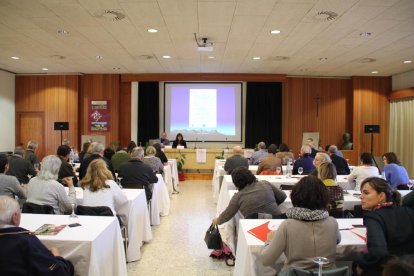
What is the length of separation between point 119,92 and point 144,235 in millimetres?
8809

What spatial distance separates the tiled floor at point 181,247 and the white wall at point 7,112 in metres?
7.54

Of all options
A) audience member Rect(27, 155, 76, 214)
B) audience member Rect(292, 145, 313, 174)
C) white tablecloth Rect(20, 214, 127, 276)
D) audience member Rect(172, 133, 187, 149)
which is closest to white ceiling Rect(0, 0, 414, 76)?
audience member Rect(292, 145, 313, 174)

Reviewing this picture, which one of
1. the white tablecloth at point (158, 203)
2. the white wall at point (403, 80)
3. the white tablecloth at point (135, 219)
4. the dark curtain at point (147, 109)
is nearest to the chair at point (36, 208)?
the white tablecloth at point (135, 219)

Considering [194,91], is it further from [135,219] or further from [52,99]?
[135,219]

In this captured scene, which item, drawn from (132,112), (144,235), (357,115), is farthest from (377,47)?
(132,112)

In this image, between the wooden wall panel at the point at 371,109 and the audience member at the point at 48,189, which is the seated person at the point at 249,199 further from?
the wooden wall panel at the point at 371,109

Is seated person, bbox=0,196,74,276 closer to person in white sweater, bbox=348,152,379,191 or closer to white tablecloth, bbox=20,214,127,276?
white tablecloth, bbox=20,214,127,276

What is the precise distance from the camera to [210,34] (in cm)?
704

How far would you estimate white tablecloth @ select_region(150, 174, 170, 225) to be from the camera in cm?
583

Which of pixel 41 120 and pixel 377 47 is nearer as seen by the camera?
pixel 377 47

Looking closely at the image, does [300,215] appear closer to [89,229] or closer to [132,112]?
[89,229]

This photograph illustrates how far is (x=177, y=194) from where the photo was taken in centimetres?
863

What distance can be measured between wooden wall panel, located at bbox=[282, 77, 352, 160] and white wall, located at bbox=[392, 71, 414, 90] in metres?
1.43

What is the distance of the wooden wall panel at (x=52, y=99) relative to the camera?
490 inches
